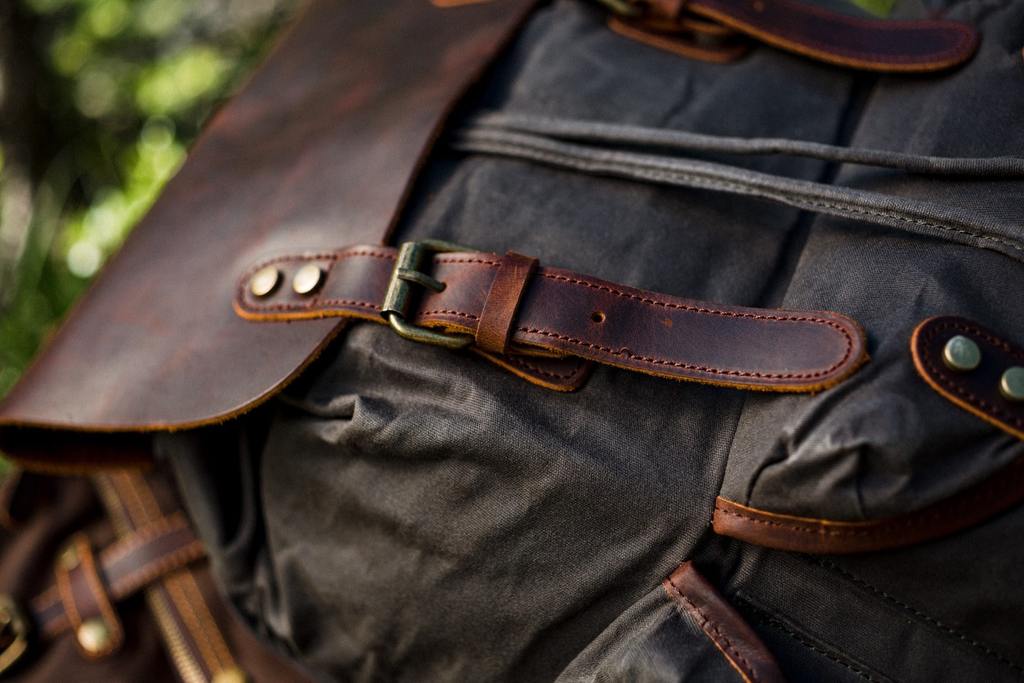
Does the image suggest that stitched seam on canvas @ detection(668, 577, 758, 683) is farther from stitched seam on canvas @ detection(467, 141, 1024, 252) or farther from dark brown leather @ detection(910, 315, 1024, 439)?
stitched seam on canvas @ detection(467, 141, 1024, 252)

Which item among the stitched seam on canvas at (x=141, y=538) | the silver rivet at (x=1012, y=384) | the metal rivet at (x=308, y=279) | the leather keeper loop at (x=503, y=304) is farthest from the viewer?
the stitched seam on canvas at (x=141, y=538)

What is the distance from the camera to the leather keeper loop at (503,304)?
0.86 meters

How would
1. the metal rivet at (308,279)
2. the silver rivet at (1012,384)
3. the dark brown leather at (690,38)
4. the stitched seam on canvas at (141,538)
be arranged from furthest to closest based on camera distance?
the stitched seam on canvas at (141,538), the dark brown leather at (690,38), the metal rivet at (308,279), the silver rivet at (1012,384)

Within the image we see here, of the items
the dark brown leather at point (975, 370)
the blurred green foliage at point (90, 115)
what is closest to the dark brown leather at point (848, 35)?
the dark brown leather at point (975, 370)

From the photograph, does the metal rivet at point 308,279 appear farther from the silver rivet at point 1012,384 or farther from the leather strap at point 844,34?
the silver rivet at point 1012,384

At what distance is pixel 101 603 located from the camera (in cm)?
119

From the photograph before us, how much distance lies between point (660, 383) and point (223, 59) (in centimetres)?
167

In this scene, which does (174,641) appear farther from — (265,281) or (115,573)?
(265,281)

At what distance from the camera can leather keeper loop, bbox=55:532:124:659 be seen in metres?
1.17

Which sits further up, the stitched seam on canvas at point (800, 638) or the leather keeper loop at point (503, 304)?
the leather keeper loop at point (503, 304)

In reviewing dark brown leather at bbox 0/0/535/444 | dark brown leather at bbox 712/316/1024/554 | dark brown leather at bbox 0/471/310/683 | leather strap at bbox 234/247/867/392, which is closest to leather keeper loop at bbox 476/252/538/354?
leather strap at bbox 234/247/867/392

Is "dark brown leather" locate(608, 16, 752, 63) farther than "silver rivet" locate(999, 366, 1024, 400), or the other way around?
"dark brown leather" locate(608, 16, 752, 63)

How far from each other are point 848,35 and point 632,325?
1.58 ft

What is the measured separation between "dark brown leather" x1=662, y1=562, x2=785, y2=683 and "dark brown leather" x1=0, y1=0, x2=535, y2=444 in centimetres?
44
